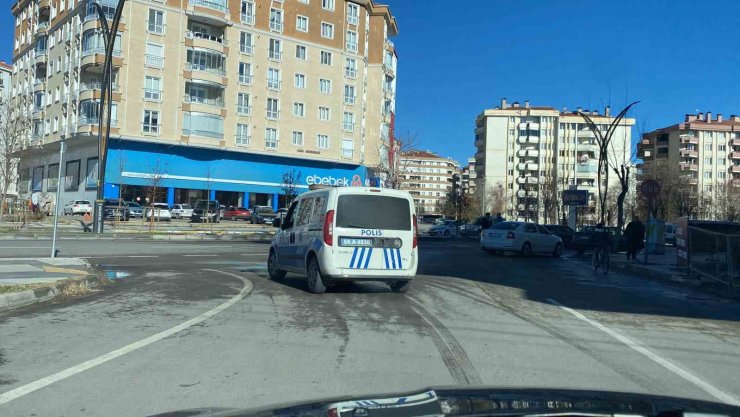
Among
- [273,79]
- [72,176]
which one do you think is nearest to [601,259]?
[273,79]

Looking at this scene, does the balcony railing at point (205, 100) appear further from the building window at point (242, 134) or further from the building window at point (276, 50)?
the building window at point (276, 50)

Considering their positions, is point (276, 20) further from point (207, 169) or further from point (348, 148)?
point (207, 169)

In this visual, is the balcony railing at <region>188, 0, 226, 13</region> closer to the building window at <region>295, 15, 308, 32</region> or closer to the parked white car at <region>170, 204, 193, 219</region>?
the building window at <region>295, 15, 308, 32</region>

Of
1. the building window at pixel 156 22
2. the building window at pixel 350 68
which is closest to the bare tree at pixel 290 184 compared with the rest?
the building window at pixel 350 68

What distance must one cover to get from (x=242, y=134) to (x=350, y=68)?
13.5 metres

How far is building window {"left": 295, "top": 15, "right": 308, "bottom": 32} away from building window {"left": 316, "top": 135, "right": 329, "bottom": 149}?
10.4 meters

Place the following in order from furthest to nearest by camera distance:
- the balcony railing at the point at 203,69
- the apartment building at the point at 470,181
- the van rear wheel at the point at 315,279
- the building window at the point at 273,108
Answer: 1. the apartment building at the point at 470,181
2. the building window at the point at 273,108
3. the balcony railing at the point at 203,69
4. the van rear wheel at the point at 315,279

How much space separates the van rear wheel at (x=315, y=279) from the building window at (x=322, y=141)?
5057 cm

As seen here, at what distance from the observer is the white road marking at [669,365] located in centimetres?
541

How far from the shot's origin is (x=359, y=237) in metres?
11.5

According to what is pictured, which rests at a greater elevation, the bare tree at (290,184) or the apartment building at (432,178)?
the apartment building at (432,178)

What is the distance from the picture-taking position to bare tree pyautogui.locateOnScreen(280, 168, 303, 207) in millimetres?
55125

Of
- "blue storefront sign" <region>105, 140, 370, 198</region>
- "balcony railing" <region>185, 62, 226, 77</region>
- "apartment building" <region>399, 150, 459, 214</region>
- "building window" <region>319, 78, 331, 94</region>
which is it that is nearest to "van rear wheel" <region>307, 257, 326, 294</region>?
"blue storefront sign" <region>105, 140, 370, 198</region>

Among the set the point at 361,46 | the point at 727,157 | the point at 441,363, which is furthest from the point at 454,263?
the point at 727,157
